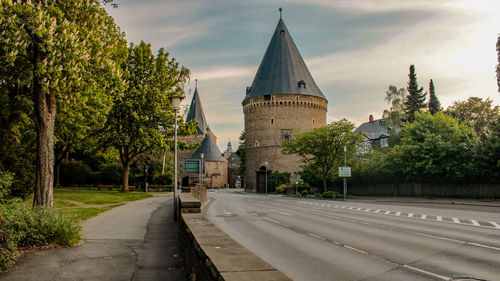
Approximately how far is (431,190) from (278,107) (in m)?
37.9

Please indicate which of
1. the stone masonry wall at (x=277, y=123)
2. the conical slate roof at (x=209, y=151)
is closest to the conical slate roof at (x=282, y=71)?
the stone masonry wall at (x=277, y=123)

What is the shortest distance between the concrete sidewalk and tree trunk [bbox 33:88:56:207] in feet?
6.37

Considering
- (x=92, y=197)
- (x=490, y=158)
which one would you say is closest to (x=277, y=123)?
(x=490, y=158)

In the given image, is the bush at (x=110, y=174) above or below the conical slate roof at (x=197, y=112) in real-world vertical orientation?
below

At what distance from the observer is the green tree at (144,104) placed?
32.8 m

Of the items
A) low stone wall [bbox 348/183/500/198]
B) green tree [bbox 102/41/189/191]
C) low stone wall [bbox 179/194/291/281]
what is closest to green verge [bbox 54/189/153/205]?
green tree [bbox 102/41/189/191]

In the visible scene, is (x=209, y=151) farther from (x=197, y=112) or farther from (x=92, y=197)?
(x=92, y=197)

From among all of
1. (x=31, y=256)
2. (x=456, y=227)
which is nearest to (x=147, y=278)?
(x=31, y=256)

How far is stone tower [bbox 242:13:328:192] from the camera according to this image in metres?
72.3

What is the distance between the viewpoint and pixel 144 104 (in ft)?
108

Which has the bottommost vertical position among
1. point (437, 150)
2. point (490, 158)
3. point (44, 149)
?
point (44, 149)

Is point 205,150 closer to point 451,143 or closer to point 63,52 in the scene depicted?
point 451,143

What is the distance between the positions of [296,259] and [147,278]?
3.41 m

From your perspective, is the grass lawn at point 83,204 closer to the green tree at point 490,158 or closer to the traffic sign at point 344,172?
the traffic sign at point 344,172
